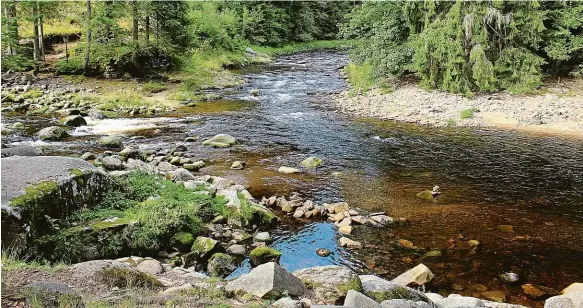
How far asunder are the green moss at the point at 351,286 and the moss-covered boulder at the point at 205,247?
109 inches

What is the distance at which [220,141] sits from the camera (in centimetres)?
1600

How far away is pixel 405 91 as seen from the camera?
23.1 m

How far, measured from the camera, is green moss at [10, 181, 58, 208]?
22.2 feet

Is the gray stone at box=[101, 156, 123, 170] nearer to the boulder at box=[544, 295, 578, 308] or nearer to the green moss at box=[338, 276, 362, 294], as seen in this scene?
the green moss at box=[338, 276, 362, 294]

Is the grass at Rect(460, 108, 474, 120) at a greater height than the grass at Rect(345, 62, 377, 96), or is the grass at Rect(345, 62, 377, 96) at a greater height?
the grass at Rect(345, 62, 377, 96)

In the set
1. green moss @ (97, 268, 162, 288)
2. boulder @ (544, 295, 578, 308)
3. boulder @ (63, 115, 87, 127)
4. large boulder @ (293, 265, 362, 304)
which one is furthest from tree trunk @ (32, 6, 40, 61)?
boulder @ (544, 295, 578, 308)

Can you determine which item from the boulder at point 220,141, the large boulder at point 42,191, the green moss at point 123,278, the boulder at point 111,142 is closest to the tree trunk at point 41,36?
the boulder at point 111,142

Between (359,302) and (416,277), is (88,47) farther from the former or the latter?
(359,302)

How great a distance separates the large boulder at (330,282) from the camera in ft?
20.1

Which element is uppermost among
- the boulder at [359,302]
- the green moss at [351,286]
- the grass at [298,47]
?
the grass at [298,47]

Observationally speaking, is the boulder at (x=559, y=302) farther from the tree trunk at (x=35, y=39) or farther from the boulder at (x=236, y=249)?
the tree trunk at (x=35, y=39)

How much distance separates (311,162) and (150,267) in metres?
7.59

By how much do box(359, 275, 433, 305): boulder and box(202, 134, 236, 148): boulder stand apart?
10.0 meters

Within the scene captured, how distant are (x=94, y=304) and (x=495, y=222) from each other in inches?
341
